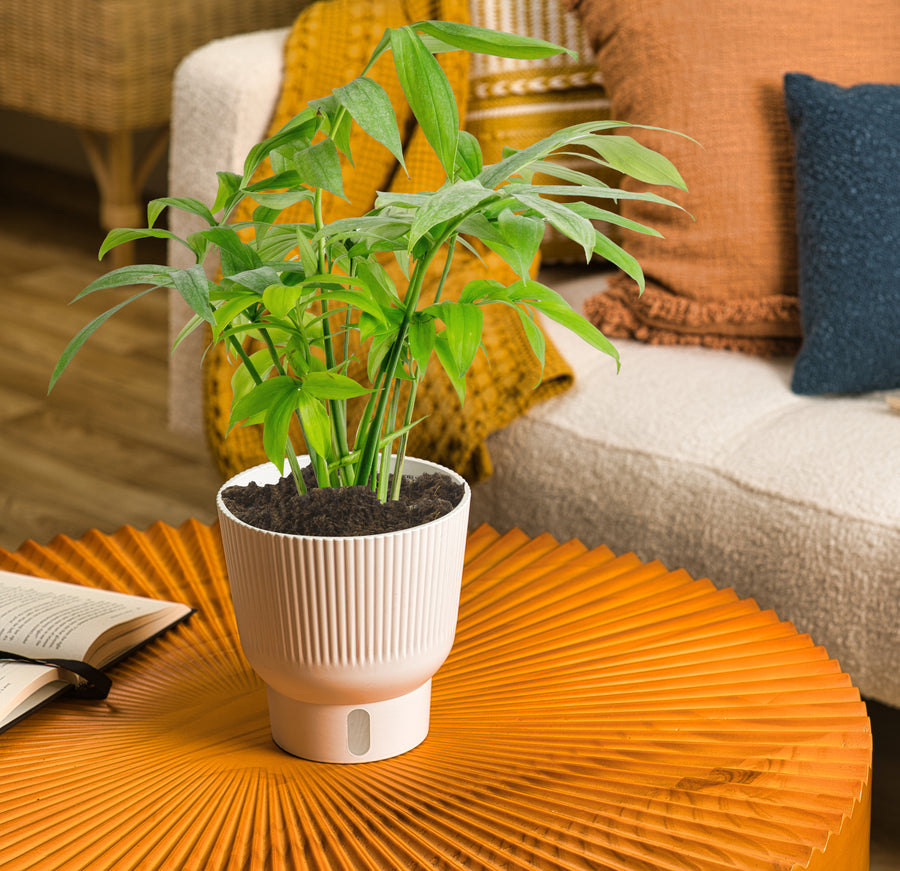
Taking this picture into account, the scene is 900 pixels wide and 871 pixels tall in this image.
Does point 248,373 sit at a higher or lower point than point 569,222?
lower

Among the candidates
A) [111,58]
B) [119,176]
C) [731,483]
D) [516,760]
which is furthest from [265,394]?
[119,176]

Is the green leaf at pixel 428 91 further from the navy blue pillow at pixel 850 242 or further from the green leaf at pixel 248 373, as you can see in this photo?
the navy blue pillow at pixel 850 242

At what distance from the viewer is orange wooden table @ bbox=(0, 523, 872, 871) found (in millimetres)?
556

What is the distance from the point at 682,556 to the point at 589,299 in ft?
1.18

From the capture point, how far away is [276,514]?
2.01 ft

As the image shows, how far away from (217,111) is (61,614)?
29.3 inches

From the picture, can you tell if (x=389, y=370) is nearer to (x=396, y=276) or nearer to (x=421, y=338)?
(x=421, y=338)

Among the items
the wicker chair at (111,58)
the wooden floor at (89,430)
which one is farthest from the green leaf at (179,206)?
the wicker chair at (111,58)

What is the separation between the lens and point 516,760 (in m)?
0.62

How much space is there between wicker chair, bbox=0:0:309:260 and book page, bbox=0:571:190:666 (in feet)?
6.36

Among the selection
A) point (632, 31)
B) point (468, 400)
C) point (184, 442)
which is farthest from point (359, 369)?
point (184, 442)

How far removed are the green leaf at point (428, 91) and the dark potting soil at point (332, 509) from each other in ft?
0.66

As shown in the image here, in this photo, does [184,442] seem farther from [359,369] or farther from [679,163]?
[679,163]

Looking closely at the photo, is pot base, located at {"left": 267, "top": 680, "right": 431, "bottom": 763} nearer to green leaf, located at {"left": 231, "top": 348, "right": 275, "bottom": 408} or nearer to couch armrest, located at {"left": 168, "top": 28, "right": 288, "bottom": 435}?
green leaf, located at {"left": 231, "top": 348, "right": 275, "bottom": 408}
